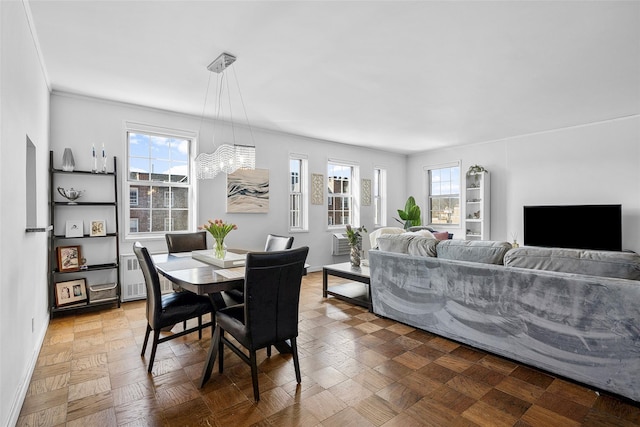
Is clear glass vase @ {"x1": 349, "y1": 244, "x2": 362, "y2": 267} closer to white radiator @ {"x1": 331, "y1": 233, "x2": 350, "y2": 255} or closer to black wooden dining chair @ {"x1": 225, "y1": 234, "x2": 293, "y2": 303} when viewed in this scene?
black wooden dining chair @ {"x1": 225, "y1": 234, "x2": 293, "y2": 303}

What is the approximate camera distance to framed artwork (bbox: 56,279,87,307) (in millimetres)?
3600

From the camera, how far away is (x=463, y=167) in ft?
22.4

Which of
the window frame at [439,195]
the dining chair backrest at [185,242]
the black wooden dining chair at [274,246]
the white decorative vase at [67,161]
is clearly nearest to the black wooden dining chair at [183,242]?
the dining chair backrest at [185,242]

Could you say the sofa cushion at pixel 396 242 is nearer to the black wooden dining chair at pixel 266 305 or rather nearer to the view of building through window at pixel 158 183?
the black wooden dining chair at pixel 266 305

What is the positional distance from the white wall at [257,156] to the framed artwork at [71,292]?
23.6 inches

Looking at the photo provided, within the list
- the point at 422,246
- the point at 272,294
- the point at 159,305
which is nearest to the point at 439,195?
the point at 422,246

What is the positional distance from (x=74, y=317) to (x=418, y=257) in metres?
3.82

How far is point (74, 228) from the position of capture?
3.73 metres

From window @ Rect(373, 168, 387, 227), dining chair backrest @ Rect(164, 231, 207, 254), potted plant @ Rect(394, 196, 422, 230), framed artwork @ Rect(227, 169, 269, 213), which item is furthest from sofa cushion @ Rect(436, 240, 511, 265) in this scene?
window @ Rect(373, 168, 387, 227)

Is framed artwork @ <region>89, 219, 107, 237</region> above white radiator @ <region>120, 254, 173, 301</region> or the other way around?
above

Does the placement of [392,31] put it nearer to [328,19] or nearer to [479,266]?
[328,19]

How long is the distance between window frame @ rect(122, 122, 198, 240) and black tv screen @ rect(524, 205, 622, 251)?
5591mm

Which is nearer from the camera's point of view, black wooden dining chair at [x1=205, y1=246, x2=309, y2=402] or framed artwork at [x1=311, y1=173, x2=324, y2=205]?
black wooden dining chair at [x1=205, y1=246, x2=309, y2=402]

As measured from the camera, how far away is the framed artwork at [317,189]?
20.2ft
